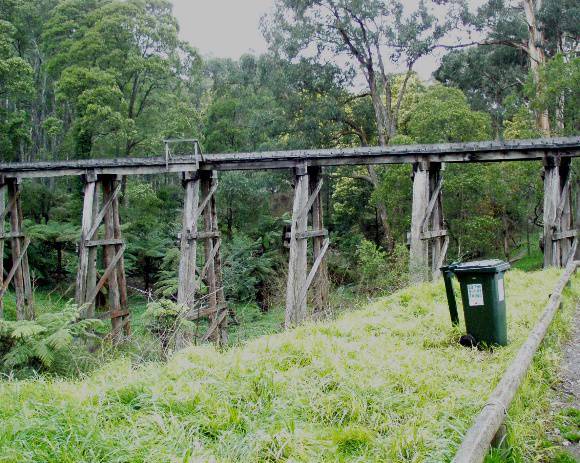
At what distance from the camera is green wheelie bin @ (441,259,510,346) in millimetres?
4828

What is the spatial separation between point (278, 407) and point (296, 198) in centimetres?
764

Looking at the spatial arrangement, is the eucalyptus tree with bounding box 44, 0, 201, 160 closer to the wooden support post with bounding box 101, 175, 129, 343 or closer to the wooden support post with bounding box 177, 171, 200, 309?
the wooden support post with bounding box 101, 175, 129, 343

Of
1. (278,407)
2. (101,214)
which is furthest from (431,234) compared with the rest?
(278,407)

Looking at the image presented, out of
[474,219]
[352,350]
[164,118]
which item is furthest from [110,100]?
[352,350]

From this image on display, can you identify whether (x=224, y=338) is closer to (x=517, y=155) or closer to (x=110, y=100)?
(x=517, y=155)

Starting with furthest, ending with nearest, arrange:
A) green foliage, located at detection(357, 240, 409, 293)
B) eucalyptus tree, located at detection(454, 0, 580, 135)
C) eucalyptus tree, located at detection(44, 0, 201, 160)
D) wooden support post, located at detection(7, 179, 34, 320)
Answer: eucalyptus tree, located at detection(454, 0, 580, 135), eucalyptus tree, located at detection(44, 0, 201, 160), wooden support post, located at detection(7, 179, 34, 320), green foliage, located at detection(357, 240, 409, 293)

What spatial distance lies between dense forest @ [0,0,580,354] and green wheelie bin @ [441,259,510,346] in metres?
11.0

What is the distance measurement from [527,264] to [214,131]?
13.1m

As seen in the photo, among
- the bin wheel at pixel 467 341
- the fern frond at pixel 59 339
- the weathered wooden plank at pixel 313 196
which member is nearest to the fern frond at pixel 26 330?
the fern frond at pixel 59 339

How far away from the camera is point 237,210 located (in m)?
21.2

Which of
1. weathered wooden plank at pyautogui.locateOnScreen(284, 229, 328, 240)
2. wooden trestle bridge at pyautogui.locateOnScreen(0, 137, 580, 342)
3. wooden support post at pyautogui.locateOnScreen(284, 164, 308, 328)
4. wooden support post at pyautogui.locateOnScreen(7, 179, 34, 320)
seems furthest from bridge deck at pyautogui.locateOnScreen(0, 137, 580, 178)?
weathered wooden plank at pyautogui.locateOnScreen(284, 229, 328, 240)

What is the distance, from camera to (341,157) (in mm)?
10844

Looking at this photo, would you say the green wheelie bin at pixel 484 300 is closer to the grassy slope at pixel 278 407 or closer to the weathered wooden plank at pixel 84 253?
the grassy slope at pixel 278 407

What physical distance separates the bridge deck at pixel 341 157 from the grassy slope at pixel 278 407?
6.41m
